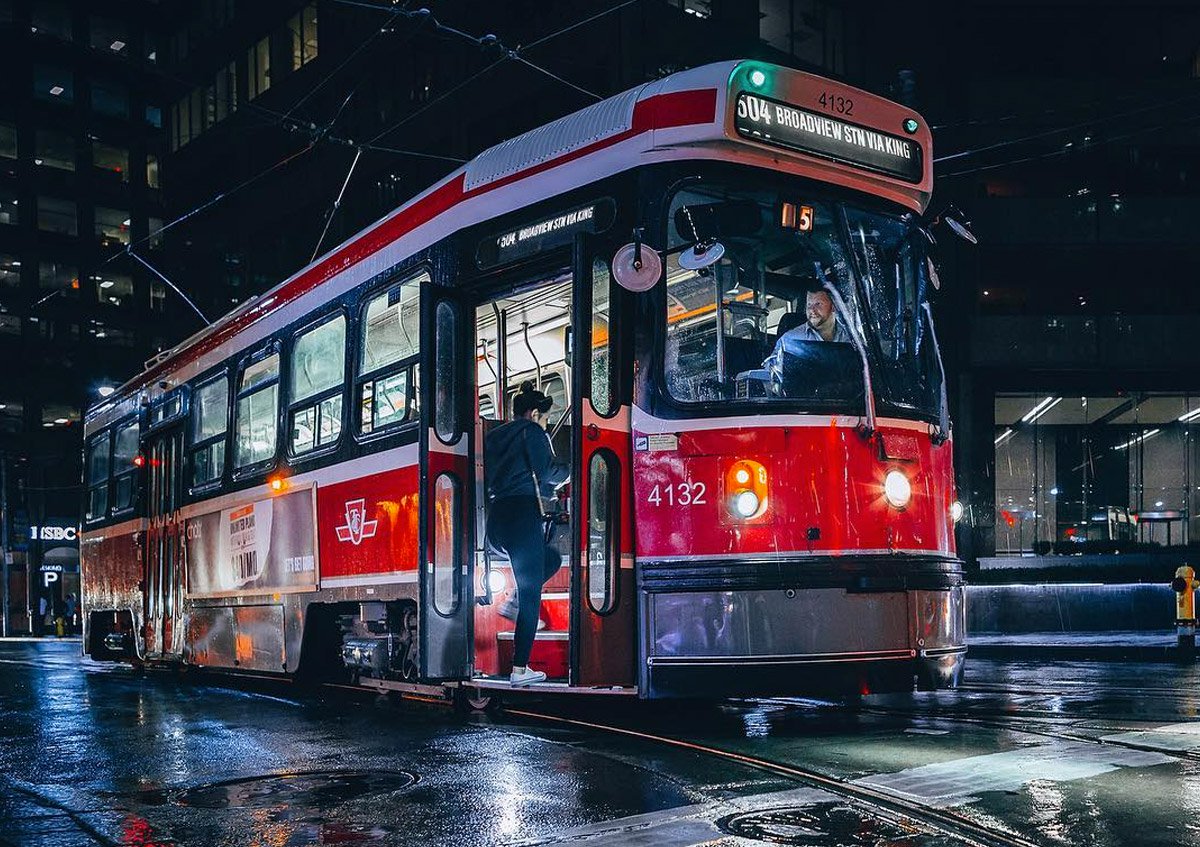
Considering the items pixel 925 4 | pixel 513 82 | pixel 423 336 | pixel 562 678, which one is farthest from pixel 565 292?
pixel 925 4

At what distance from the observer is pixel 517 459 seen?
8594 millimetres

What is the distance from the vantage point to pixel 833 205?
8.02m

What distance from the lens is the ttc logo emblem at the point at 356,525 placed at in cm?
977

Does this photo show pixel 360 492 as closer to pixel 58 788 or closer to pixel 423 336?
pixel 423 336

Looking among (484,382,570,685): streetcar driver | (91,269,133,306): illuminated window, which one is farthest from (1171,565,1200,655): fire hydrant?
(91,269,133,306): illuminated window

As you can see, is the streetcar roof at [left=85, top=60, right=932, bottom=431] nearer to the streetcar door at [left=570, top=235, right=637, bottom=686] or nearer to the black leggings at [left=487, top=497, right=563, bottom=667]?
the streetcar door at [left=570, top=235, right=637, bottom=686]

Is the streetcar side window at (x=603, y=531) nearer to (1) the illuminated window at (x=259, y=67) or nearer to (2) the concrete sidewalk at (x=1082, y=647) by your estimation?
(2) the concrete sidewalk at (x=1082, y=647)

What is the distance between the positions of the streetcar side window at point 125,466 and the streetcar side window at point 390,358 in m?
7.33

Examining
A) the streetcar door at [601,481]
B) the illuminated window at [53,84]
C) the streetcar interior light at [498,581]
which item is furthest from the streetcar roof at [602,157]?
the illuminated window at [53,84]

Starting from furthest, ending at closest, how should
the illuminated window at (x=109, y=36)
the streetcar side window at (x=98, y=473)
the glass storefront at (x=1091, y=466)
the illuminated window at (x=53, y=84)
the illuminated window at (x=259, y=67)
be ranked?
the illuminated window at (x=109, y=36) < the illuminated window at (x=53, y=84) < the illuminated window at (x=259, y=67) < the glass storefront at (x=1091, y=466) < the streetcar side window at (x=98, y=473)

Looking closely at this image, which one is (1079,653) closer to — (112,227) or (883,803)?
(883,803)

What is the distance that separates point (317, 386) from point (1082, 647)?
36.6 feet

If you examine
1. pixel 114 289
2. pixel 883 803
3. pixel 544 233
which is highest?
pixel 114 289

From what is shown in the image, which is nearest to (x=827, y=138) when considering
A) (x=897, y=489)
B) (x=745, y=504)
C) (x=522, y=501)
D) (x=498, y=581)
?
(x=897, y=489)
